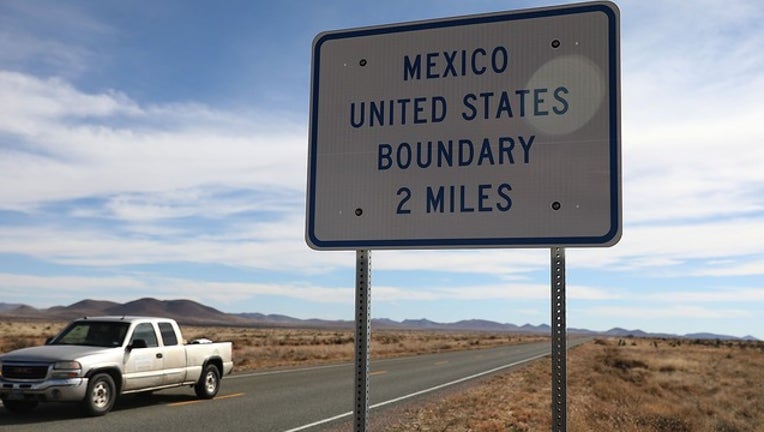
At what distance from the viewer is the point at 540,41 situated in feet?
10.1

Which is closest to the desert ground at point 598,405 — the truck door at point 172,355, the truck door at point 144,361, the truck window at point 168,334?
the truck door at point 172,355

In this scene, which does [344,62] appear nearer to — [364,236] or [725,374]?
[364,236]

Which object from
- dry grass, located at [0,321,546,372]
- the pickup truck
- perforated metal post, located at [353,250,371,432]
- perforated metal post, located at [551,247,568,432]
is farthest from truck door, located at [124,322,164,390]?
perforated metal post, located at [551,247,568,432]

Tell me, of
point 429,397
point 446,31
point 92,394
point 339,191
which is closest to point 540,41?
point 446,31

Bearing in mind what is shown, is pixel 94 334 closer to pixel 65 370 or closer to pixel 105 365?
pixel 105 365

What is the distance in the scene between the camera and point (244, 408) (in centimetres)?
1534

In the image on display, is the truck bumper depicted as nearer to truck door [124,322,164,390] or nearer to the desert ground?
truck door [124,322,164,390]

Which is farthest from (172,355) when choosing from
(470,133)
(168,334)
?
(470,133)

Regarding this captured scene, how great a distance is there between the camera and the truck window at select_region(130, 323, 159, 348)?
14967 millimetres

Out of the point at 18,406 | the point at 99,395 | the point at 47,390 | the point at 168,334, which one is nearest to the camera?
the point at 47,390

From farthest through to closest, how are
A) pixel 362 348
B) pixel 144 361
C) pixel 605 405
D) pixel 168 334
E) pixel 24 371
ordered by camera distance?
pixel 605 405 < pixel 168 334 < pixel 144 361 < pixel 24 371 < pixel 362 348

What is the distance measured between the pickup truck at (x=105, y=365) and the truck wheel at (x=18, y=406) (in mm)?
16

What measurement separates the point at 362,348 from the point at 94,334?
522 inches

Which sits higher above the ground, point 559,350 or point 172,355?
point 559,350
